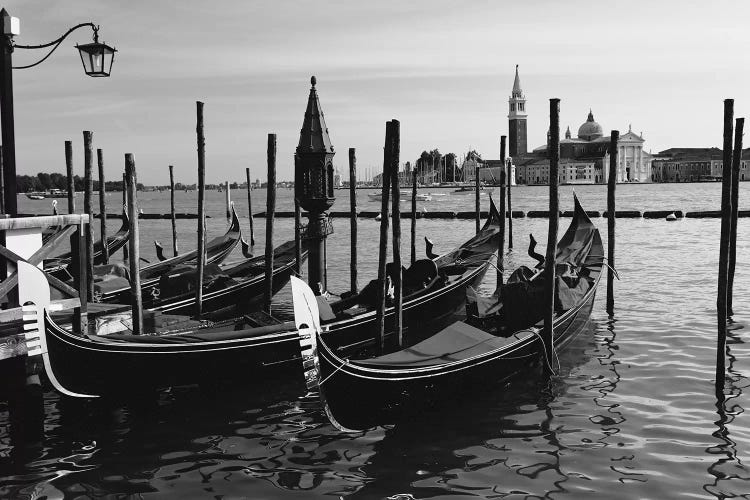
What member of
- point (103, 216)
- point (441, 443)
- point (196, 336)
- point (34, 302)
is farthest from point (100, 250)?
point (441, 443)

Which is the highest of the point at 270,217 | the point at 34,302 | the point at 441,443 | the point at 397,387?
the point at 270,217

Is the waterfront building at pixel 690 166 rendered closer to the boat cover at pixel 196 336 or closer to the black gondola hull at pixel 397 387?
the black gondola hull at pixel 397 387

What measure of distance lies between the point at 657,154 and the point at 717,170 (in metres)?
11.2

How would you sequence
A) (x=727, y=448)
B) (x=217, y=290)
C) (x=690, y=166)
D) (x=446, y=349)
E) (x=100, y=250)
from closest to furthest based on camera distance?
1. (x=727, y=448)
2. (x=446, y=349)
3. (x=217, y=290)
4. (x=100, y=250)
5. (x=690, y=166)

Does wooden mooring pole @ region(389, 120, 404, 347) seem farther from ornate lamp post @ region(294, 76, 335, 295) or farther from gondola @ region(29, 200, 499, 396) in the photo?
ornate lamp post @ region(294, 76, 335, 295)

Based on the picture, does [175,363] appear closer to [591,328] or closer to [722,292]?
[722,292]

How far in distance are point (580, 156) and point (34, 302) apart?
9824 cm

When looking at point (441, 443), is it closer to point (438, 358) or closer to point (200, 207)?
→ point (438, 358)

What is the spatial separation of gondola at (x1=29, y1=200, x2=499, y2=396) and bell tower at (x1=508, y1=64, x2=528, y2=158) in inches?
3883

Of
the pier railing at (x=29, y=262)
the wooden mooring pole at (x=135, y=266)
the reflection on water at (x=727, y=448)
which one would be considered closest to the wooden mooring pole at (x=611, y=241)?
the reflection on water at (x=727, y=448)

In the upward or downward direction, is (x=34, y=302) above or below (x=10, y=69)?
below

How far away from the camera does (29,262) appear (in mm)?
5391

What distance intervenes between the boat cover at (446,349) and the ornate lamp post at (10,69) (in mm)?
2884

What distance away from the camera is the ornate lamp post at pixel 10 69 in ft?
18.2
